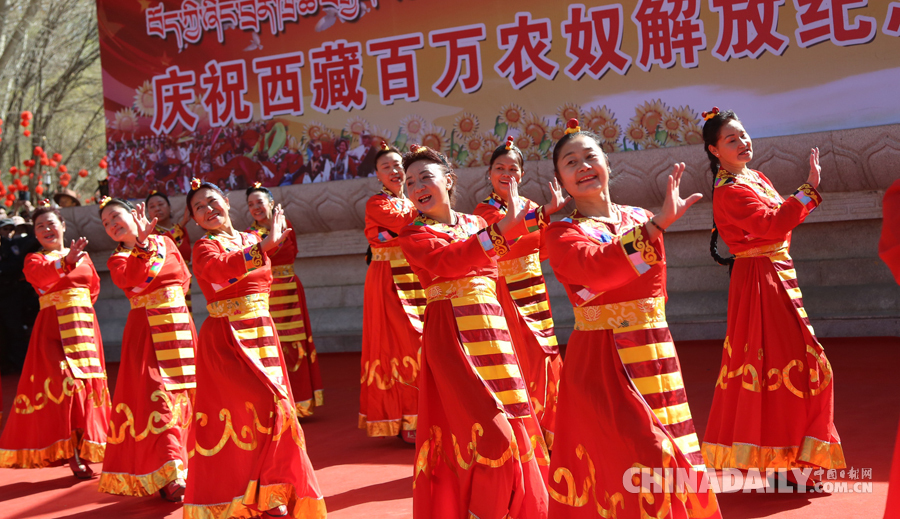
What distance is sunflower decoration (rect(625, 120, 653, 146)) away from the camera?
6617 mm

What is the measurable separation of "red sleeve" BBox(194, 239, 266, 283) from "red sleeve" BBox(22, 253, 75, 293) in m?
1.58

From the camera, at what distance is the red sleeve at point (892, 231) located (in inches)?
68.0

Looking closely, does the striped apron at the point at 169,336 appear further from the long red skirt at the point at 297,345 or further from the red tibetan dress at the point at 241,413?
the long red skirt at the point at 297,345

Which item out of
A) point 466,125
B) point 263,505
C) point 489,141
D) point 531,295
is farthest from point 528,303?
point 466,125

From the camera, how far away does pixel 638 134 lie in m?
6.64

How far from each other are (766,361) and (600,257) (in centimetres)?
137

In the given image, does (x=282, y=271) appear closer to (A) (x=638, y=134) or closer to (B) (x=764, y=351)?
(A) (x=638, y=134)

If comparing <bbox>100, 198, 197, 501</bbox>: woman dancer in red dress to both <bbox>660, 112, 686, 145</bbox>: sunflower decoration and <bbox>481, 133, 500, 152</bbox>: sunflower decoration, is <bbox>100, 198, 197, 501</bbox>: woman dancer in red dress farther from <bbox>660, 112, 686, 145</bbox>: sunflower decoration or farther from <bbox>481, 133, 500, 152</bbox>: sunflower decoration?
<bbox>660, 112, 686, 145</bbox>: sunflower decoration

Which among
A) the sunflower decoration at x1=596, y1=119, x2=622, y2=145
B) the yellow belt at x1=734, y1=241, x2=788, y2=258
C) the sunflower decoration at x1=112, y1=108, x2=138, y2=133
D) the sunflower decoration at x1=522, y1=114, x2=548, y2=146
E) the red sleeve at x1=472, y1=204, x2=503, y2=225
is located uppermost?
the sunflower decoration at x1=112, y1=108, x2=138, y2=133

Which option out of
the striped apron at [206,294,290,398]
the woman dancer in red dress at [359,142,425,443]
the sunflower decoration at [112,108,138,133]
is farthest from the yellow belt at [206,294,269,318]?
the sunflower decoration at [112,108,138,133]

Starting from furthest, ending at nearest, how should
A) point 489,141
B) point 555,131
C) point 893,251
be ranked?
point 489,141 < point 555,131 < point 893,251

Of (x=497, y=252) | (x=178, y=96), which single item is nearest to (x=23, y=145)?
(x=178, y=96)

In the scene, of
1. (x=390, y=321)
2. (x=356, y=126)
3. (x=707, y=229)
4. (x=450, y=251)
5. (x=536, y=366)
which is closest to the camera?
(x=450, y=251)

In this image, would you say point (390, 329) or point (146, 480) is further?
point (390, 329)
